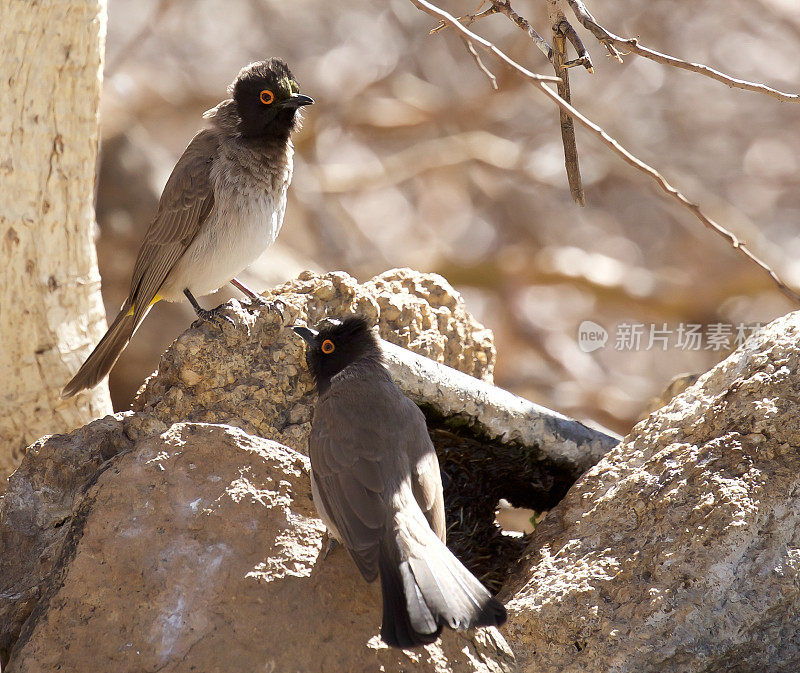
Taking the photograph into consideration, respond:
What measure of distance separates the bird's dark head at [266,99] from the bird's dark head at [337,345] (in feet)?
4.45

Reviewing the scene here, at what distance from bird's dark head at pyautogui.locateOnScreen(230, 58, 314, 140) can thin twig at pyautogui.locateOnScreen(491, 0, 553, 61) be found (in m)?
1.61

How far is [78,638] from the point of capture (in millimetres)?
2670

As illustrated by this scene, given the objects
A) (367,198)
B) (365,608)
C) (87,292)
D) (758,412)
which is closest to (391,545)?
(365,608)

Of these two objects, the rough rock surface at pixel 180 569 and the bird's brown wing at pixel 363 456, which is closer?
the rough rock surface at pixel 180 569

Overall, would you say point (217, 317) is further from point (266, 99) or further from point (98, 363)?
point (266, 99)

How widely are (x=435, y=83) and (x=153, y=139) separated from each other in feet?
11.6

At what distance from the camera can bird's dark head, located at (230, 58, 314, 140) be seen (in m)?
4.65

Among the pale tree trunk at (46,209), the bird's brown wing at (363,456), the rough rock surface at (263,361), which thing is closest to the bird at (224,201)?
the pale tree trunk at (46,209)

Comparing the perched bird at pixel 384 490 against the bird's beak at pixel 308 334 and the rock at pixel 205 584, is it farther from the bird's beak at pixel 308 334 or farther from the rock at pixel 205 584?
the rock at pixel 205 584

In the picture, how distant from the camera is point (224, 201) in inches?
181

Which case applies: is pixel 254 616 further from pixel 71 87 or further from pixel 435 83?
pixel 435 83

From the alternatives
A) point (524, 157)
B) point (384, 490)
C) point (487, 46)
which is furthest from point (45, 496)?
point (524, 157)

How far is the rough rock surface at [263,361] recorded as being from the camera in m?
3.95

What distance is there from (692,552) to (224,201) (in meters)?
2.77
